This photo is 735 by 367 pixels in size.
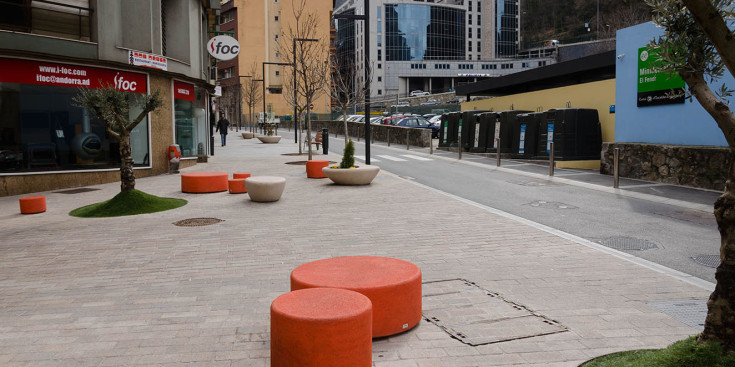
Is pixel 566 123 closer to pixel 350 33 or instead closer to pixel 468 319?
pixel 468 319

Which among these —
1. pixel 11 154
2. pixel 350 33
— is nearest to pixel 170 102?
pixel 11 154

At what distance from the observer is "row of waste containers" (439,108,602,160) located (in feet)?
70.1

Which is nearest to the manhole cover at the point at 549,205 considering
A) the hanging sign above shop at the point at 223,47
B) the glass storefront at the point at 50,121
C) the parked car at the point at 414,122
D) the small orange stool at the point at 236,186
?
the small orange stool at the point at 236,186

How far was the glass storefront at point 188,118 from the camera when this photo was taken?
70.3 feet

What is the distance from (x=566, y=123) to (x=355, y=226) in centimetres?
1392

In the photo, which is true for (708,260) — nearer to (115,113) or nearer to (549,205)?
(549,205)

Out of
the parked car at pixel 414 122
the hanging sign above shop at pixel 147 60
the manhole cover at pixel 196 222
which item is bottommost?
the manhole cover at pixel 196 222

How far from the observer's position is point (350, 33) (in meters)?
141

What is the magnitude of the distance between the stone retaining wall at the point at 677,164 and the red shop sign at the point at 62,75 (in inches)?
575

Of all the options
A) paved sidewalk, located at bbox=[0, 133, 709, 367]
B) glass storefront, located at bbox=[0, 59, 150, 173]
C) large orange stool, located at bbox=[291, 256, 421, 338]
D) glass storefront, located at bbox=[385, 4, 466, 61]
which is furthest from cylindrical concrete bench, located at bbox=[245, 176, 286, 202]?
glass storefront, located at bbox=[385, 4, 466, 61]

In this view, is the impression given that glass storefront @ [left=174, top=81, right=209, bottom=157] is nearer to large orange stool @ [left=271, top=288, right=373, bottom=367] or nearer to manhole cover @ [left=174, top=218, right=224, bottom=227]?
manhole cover @ [left=174, top=218, right=224, bottom=227]

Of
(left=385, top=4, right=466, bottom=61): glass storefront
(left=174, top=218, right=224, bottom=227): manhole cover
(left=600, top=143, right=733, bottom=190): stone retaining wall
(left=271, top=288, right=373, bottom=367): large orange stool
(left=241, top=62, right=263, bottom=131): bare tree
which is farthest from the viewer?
(left=385, top=4, right=466, bottom=61): glass storefront

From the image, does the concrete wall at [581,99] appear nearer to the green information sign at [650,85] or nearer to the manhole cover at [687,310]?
the green information sign at [650,85]

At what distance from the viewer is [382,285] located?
15.5ft
